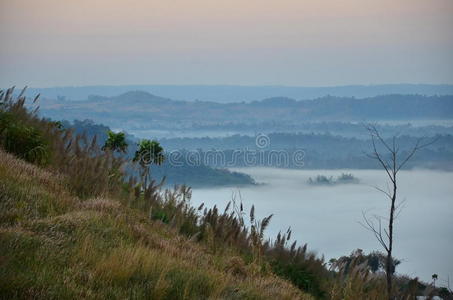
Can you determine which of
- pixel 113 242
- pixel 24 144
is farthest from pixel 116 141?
pixel 113 242

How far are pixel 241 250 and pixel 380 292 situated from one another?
2.56 m

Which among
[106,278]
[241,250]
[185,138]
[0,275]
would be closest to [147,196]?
[241,250]

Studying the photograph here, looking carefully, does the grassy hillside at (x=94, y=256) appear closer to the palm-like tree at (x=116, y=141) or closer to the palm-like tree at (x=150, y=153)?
the palm-like tree at (x=150, y=153)

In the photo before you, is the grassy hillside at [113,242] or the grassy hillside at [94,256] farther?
the grassy hillside at [113,242]

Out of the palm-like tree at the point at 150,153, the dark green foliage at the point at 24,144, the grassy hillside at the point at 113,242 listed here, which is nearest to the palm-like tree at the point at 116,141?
the palm-like tree at the point at 150,153

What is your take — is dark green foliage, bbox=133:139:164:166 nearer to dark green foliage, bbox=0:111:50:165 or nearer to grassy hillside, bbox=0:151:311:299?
dark green foliage, bbox=0:111:50:165

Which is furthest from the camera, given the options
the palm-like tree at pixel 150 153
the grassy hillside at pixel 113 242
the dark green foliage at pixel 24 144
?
the palm-like tree at pixel 150 153

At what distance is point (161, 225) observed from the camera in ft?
32.6

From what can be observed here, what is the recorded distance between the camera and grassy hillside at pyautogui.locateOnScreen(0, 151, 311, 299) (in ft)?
18.7

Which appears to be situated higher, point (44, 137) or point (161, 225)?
point (44, 137)

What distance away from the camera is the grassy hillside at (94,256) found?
5.70m

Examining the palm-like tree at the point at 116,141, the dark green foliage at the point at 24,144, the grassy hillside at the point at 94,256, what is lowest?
the grassy hillside at the point at 94,256

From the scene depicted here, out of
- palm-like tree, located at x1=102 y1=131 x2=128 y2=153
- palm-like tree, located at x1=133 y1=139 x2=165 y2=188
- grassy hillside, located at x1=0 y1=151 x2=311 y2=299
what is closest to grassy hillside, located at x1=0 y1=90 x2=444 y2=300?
grassy hillside, located at x1=0 y1=151 x2=311 y2=299

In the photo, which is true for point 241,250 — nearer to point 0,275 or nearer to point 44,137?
point 44,137
